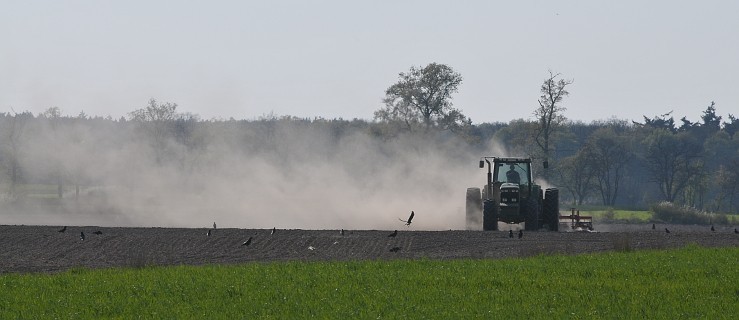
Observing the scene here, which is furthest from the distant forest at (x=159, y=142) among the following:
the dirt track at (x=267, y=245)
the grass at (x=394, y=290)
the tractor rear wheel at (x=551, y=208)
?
the grass at (x=394, y=290)

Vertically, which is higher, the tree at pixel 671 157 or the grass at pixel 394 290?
the tree at pixel 671 157

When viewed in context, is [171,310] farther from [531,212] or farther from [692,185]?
[692,185]

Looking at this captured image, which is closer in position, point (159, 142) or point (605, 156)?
point (159, 142)

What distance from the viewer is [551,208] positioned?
46438mm

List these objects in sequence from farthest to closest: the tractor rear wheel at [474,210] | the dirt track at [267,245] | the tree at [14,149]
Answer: the tree at [14,149]
the tractor rear wheel at [474,210]
the dirt track at [267,245]

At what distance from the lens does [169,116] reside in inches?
3642

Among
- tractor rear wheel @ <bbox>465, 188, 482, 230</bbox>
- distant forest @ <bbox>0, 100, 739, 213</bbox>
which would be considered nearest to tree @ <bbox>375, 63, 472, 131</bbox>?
distant forest @ <bbox>0, 100, 739, 213</bbox>

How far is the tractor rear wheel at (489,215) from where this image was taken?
44844 millimetres

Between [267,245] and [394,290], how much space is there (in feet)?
50.6

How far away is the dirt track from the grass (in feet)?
13.6

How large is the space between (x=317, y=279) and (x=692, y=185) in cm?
9606

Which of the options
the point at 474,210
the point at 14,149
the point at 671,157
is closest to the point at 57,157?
the point at 14,149

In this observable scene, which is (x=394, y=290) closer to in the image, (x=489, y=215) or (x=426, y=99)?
(x=489, y=215)

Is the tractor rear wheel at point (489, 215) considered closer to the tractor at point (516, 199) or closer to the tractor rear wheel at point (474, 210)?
the tractor at point (516, 199)
